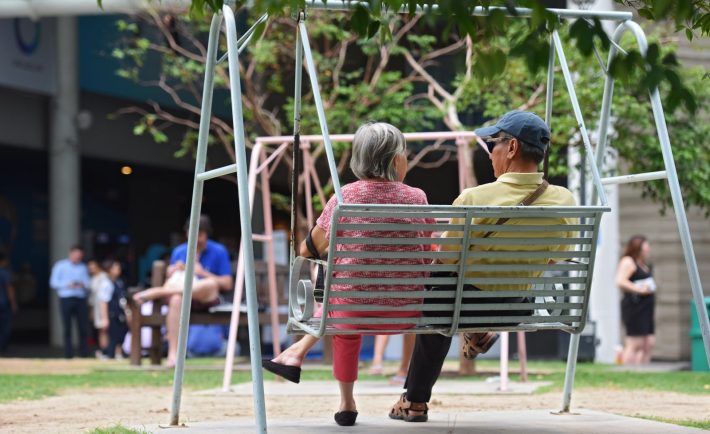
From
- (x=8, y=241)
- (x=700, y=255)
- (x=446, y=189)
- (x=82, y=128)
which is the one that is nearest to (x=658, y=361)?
(x=700, y=255)

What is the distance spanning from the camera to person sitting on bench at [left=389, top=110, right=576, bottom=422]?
533 cm

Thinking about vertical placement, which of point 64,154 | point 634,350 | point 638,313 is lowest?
point 634,350

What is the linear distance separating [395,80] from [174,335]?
16.8 feet

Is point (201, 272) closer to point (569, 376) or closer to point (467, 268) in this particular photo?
point (569, 376)

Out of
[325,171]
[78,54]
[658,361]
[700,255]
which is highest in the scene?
[78,54]

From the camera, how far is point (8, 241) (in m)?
28.0

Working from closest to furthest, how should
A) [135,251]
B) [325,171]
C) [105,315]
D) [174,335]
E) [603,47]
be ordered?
[603,47], [174,335], [105,315], [325,171], [135,251]

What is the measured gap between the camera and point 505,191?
5.39 m

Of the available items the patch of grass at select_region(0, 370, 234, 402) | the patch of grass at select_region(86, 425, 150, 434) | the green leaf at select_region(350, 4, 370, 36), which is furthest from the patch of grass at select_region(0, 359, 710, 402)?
the green leaf at select_region(350, 4, 370, 36)

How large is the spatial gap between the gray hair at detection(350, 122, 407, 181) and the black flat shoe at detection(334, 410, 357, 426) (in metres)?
1.07

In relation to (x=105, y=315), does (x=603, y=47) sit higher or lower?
higher

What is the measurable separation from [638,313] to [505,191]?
10.7 metres

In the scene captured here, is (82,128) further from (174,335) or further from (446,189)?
(174,335)

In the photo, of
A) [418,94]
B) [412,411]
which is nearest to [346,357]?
[412,411]
